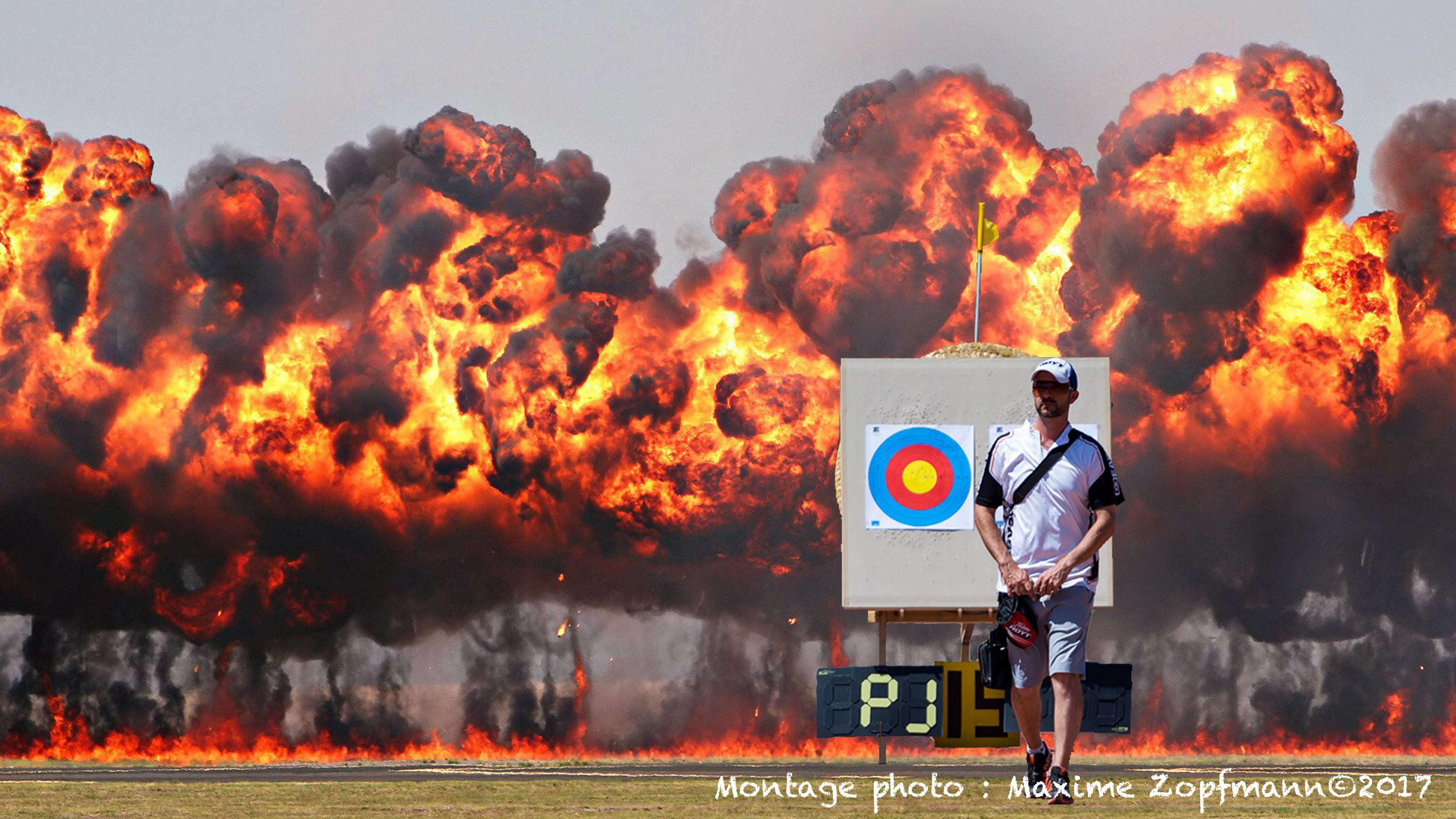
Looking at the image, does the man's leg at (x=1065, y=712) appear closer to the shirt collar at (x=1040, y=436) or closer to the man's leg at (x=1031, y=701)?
the man's leg at (x=1031, y=701)

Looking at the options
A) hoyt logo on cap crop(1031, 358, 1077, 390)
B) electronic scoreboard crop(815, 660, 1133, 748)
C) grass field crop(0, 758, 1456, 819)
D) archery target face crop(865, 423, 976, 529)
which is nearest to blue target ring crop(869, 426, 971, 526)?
archery target face crop(865, 423, 976, 529)

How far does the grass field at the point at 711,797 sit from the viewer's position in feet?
50.2

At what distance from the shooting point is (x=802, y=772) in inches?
1097

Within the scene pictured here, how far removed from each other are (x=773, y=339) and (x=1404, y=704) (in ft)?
96.1

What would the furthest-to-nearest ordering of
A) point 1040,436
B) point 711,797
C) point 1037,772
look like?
point 711,797
point 1037,772
point 1040,436

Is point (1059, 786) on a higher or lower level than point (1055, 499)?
lower

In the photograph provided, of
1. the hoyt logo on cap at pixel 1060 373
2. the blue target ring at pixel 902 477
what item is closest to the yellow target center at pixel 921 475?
the blue target ring at pixel 902 477

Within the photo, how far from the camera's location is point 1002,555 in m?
14.6

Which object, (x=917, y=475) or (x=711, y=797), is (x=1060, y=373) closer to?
(x=711, y=797)

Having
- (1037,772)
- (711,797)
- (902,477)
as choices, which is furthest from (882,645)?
(1037,772)

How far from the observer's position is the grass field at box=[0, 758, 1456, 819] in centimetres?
1530

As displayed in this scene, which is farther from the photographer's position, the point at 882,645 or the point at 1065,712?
the point at 882,645

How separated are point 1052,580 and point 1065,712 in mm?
1088

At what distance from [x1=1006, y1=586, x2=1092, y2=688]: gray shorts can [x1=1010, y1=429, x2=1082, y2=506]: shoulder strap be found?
800mm
